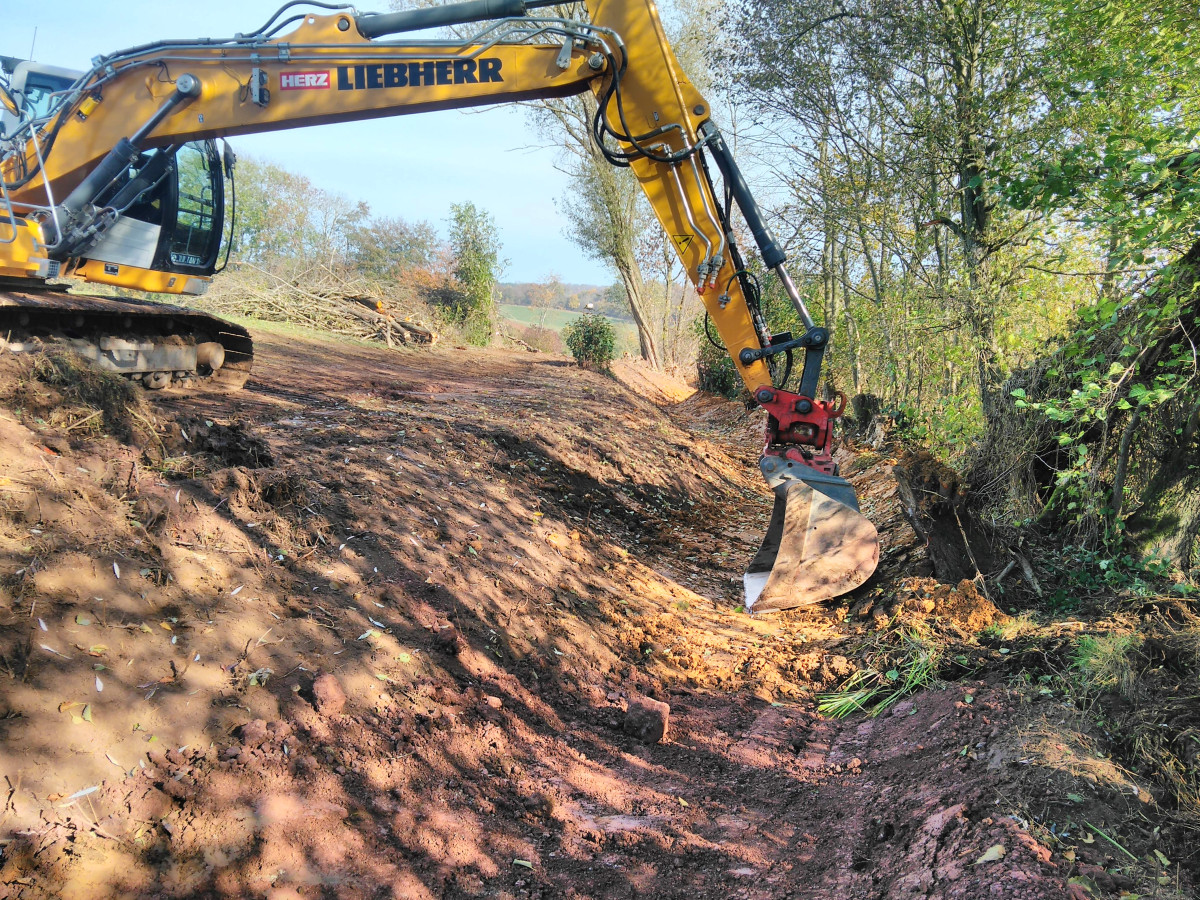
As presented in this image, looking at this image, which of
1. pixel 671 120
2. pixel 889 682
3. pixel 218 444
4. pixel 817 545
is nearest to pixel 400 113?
pixel 671 120

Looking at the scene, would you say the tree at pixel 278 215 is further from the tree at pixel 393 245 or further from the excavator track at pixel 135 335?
the excavator track at pixel 135 335

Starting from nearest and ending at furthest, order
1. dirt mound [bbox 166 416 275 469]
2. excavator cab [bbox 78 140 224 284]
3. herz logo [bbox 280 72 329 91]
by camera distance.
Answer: dirt mound [bbox 166 416 275 469]
herz logo [bbox 280 72 329 91]
excavator cab [bbox 78 140 224 284]

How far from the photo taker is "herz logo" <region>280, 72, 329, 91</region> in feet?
18.0

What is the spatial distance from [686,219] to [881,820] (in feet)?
13.3

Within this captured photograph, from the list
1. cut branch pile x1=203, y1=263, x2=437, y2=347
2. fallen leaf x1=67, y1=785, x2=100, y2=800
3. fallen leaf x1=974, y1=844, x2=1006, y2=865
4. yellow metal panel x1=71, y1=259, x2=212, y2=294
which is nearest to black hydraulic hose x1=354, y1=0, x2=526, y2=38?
yellow metal panel x1=71, y1=259, x2=212, y2=294

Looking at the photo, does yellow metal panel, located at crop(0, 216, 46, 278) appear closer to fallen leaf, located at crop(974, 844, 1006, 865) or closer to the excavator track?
the excavator track

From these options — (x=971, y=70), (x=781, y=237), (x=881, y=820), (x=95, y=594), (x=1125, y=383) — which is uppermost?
(x=971, y=70)

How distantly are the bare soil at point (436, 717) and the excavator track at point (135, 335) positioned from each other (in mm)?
2993

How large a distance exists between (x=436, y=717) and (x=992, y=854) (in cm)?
214

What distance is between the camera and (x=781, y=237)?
411 inches

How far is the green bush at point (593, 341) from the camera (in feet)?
69.1

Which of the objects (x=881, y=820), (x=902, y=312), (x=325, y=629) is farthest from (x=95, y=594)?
(x=902, y=312)

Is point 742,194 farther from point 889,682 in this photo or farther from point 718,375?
point 718,375

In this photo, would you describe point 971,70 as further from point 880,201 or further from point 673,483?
point 673,483
